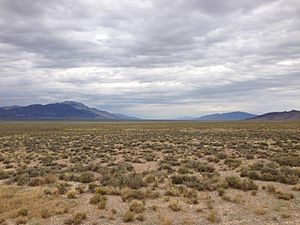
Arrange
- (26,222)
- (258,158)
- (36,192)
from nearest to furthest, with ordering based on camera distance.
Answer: (26,222)
(36,192)
(258,158)

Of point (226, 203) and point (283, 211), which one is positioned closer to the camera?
point (283, 211)

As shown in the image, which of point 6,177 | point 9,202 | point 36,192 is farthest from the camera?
point 6,177

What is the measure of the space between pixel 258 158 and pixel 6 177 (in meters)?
16.1

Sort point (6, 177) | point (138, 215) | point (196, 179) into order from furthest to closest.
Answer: point (6, 177), point (196, 179), point (138, 215)

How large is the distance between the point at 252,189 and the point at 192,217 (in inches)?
182

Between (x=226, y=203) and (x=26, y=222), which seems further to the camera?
(x=226, y=203)

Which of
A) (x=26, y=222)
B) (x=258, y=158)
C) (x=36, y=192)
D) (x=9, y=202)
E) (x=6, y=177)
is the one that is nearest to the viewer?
(x=26, y=222)

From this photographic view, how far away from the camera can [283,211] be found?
10523mm

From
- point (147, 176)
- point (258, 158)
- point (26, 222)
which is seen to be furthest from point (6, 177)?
point (258, 158)

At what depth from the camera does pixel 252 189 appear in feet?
44.5

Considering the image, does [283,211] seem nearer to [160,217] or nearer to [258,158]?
[160,217]

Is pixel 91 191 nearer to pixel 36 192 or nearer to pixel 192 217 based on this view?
pixel 36 192

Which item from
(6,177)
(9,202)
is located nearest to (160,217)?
(9,202)

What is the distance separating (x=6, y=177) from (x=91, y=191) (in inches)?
238
